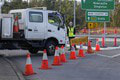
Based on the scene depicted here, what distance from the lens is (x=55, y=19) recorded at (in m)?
18.5

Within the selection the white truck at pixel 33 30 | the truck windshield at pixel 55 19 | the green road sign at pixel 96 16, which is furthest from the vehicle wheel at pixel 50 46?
the green road sign at pixel 96 16

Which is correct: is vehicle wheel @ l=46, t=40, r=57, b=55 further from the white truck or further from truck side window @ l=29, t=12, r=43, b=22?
truck side window @ l=29, t=12, r=43, b=22

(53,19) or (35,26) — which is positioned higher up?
(53,19)

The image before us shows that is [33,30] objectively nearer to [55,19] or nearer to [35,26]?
[35,26]

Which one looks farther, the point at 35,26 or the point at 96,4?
the point at 96,4

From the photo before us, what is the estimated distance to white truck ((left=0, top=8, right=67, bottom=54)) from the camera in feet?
55.2

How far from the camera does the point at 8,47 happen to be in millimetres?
17328

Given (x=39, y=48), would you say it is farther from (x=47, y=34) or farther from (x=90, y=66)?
(x=90, y=66)

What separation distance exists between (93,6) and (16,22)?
29.1 ft

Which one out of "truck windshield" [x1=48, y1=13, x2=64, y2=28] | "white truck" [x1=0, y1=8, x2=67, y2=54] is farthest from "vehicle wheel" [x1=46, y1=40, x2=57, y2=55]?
"truck windshield" [x1=48, y1=13, x2=64, y2=28]

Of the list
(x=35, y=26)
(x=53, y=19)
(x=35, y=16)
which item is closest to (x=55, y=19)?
(x=53, y=19)

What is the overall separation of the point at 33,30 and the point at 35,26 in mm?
246

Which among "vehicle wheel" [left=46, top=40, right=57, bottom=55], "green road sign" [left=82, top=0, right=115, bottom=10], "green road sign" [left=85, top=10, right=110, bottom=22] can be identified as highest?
"green road sign" [left=82, top=0, right=115, bottom=10]

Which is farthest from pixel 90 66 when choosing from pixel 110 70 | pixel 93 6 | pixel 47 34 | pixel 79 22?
pixel 79 22
